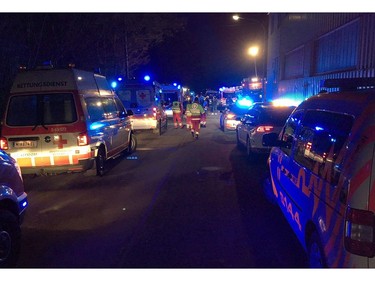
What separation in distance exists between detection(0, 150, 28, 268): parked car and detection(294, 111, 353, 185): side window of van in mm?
3207

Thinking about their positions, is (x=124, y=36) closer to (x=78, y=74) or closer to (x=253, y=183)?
(x=78, y=74)

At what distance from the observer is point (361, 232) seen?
9.08 feet

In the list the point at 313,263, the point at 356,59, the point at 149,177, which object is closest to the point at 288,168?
the point at 313,263

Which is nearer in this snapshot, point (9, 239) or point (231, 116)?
point (9, 239)

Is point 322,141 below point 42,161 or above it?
above

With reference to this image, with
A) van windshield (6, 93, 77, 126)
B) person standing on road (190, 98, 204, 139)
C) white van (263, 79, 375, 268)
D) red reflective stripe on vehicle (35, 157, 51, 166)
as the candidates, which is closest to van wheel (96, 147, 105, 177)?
red reflective stripe on vehicle (35, 157, 51, 166)

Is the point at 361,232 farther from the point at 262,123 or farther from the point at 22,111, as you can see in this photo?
the point at 262,123

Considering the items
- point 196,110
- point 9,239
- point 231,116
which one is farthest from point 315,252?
point 231,116

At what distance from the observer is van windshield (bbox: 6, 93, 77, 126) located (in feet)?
25.7

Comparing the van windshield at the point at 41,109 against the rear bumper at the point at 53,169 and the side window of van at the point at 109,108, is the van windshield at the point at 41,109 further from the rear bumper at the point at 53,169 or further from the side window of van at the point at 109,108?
the side window of van at the point at 109,108

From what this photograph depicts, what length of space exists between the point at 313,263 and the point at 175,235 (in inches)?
76.1

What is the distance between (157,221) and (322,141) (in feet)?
9.34

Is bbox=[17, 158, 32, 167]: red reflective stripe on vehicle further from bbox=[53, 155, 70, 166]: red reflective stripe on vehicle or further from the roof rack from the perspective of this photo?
the roof rack

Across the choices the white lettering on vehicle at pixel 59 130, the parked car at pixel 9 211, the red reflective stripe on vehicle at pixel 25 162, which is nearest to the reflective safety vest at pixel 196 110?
the white lettering on vehicle at pixel 59 130
